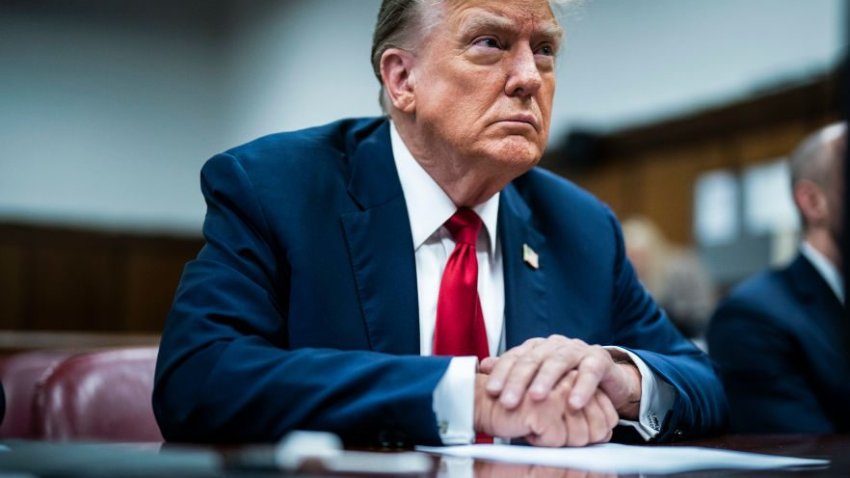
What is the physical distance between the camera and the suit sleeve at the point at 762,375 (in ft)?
7.96

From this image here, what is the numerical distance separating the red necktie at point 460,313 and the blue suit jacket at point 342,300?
50 mm

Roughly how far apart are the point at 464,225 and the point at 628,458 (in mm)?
780

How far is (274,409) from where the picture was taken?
4.52 feet

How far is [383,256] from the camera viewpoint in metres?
1.74

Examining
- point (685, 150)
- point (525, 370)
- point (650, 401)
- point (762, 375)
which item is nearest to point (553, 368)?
point (525, 370)

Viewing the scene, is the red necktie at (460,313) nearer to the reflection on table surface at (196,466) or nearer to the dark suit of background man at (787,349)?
the reflection on table surface at (196,466)

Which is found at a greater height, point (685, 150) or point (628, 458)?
point (628, 458)

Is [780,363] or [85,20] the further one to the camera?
[85,20]

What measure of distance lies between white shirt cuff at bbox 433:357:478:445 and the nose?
60cm

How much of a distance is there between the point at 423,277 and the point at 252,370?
477 mm

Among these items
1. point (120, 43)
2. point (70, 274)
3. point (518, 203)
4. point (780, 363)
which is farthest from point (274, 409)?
point (120, 43)

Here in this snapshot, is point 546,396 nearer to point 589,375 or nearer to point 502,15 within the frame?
point 589,375

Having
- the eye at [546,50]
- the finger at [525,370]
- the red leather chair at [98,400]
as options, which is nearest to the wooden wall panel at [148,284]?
the red leather chair at [98,400]

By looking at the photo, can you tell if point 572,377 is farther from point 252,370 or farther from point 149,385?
point 149,385
